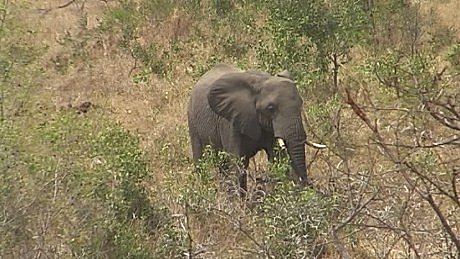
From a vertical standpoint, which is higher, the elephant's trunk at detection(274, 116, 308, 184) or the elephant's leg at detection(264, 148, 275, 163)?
the elephant's trunk at detection(274, 116, 308, 184)

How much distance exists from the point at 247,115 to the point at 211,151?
21.9 inches

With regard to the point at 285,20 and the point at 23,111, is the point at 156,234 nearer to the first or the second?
the point at 23,111

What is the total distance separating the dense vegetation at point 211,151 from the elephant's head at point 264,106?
0.20m

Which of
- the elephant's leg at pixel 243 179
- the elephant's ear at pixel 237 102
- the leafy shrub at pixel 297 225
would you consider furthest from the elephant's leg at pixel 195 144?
the leafy shrub at pixel 297 225

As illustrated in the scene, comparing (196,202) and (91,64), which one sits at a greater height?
(196,202)

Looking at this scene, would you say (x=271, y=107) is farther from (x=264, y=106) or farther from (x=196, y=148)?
(x=196, y=148)

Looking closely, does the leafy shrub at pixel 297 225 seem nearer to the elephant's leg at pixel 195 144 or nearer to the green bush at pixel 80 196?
the green bush at pixel 80 196

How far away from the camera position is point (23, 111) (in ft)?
18.0

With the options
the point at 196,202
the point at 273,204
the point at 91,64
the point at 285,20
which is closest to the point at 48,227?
the point at 196,202

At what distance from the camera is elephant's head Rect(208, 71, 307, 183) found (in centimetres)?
514

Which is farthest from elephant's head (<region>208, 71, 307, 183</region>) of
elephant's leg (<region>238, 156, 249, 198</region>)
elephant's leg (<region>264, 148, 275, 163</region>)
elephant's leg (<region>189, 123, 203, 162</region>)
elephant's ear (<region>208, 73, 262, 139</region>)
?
elephant's leg (<region>189, 123, 203, 162</region>)

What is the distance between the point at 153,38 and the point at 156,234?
20.1ft

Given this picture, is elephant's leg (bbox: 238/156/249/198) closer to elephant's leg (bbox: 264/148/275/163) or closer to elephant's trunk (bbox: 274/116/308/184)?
elephant's leg (bbox: 264/148/275/163)

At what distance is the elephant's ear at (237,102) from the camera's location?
5480 millimetres
